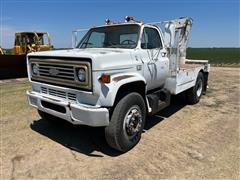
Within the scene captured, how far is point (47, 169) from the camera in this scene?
3.50 m

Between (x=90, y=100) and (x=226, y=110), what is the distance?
4.45m

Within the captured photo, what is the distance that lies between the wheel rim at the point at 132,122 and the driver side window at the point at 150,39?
137cm

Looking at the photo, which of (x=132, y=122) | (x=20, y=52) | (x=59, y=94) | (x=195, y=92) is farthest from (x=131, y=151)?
(x=20, y=52)

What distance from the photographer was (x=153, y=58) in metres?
4.89

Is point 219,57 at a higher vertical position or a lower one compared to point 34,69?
lower

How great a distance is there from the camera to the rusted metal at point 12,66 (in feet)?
42.4

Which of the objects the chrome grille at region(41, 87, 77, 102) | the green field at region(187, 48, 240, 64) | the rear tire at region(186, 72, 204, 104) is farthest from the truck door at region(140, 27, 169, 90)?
the green field at region(187, 48, 240, 64)

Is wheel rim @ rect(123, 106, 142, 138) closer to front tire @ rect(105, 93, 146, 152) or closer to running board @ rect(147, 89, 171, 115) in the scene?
front tire @ rect(105, 93, 146, 152)

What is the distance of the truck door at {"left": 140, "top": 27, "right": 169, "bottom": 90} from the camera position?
4.70m

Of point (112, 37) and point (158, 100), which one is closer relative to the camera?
point (158, 100)

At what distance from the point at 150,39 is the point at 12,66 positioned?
1064 cm

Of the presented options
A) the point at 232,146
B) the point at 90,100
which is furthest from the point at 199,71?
the point at 90,100

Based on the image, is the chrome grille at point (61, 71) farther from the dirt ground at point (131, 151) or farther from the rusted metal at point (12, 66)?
the rusted metal at point (12, 66)

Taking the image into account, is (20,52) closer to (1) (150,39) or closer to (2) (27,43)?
(2) (27,43)
